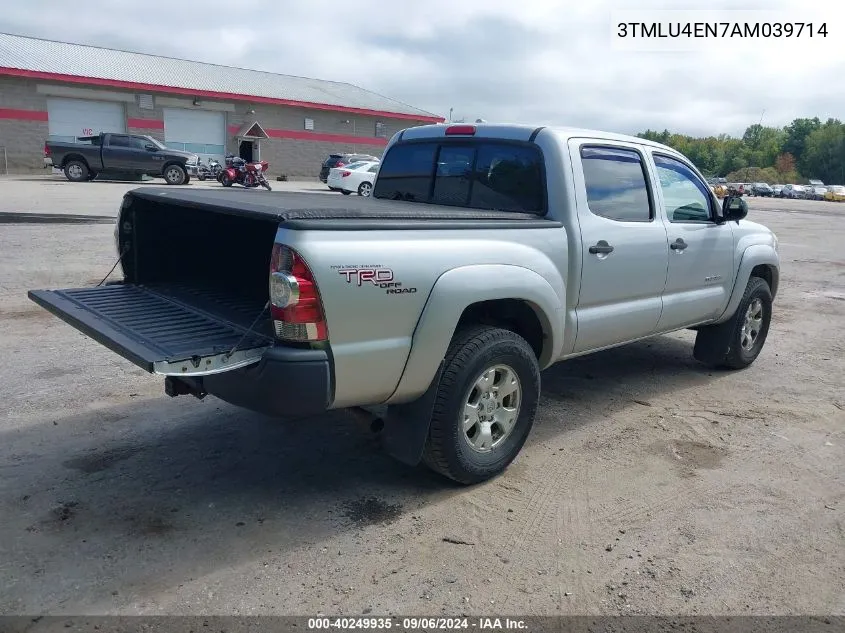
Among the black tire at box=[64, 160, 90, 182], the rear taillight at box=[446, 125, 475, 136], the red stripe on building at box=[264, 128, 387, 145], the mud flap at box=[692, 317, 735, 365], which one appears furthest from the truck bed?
the red stripe on building at box=[264, 128, 387, 145]

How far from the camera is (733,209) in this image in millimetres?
5809

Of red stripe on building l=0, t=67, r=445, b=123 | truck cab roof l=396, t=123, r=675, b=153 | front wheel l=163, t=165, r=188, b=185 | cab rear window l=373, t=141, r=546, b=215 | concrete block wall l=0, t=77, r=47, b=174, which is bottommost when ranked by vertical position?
cab rear window l=373, t=141, r=546, b=215

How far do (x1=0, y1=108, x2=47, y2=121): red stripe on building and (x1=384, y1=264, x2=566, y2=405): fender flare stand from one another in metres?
33.9

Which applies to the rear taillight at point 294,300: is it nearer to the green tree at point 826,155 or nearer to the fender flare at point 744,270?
the fender flare at point 744,270

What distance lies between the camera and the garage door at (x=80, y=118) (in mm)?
32656

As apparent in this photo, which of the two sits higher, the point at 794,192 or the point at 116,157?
the point at 116,157

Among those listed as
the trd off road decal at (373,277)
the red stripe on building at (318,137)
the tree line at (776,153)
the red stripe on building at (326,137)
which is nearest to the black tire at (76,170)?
the red stripe on building at (318,137)

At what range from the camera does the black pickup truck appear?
82.7ft

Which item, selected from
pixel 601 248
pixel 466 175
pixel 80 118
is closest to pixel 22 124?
pixel 80 118

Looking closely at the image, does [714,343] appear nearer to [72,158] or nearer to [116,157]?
[116,157]

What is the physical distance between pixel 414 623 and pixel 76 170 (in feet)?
87.0

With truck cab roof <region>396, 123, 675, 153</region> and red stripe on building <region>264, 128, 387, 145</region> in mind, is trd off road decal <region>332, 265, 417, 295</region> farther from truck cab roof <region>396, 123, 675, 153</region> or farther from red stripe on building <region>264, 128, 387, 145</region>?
red stripe on building <region>264, 128, 387, 145</region>

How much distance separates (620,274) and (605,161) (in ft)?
2.49

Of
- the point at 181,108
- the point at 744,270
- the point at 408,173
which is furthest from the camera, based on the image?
the point at 181,108
